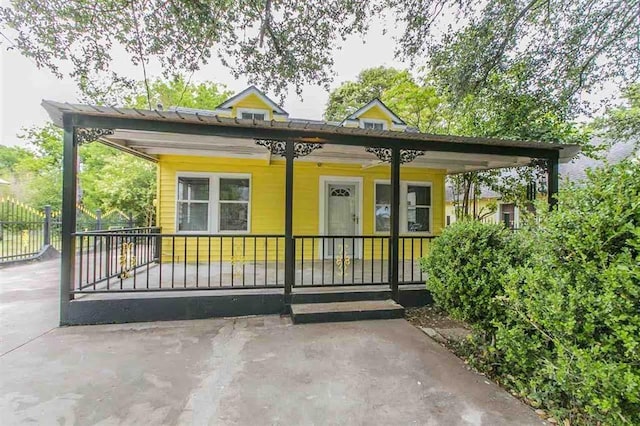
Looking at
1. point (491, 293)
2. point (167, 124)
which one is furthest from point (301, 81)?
point (491, 293)

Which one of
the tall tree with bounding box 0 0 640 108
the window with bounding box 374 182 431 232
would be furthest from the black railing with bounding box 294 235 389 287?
the tall tree with bounding box 0 0 640 108

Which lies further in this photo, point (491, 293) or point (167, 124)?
point (167, 124)

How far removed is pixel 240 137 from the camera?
13.5ft

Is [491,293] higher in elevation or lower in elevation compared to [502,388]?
higher

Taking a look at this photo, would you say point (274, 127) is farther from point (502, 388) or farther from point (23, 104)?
point (23, 104)

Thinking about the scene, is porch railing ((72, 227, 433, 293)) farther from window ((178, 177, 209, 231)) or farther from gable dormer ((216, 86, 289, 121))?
gable dormer ((216, 86, 289, 121))

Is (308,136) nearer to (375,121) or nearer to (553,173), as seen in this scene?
(553,173)

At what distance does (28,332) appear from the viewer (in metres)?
3.56

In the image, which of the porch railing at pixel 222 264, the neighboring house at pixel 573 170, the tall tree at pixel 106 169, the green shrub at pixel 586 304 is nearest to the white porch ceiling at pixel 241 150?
the porch railing at pixel 222 264

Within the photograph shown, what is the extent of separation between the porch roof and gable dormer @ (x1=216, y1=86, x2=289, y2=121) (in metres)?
2.21

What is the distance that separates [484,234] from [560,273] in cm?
106

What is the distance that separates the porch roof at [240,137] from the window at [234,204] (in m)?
1.04

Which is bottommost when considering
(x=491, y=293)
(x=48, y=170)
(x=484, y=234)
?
(x=491, y=293)

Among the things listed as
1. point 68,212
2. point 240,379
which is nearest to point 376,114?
point 68,212
